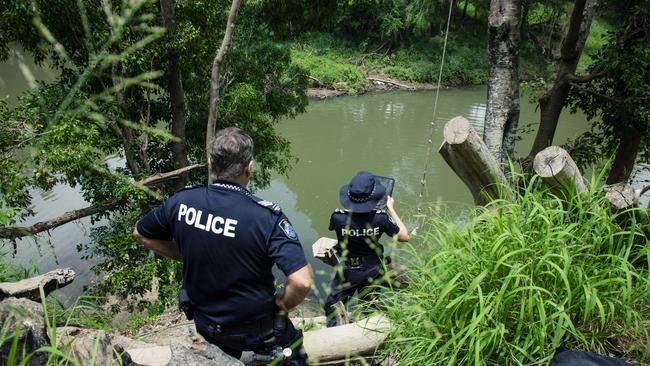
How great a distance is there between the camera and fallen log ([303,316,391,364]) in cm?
240

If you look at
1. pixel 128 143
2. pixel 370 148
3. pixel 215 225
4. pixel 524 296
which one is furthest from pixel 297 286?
pixel 370 148

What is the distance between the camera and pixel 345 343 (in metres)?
2.44

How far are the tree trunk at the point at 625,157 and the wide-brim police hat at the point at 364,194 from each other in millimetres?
3914

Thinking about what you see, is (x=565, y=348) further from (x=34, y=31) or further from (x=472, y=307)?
(x=34, y=31)

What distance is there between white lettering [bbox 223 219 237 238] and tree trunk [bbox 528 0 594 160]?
4.98 meters

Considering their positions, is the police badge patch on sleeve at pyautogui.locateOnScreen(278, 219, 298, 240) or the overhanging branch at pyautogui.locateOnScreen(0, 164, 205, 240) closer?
the police badge patch on sleeve at pyautogui.locateOnScreen(278, 219, 298, 240)

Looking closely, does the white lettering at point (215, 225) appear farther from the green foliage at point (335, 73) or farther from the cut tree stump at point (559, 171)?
the green foliage at point (335, 73)

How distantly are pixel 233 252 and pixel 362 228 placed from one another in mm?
1533

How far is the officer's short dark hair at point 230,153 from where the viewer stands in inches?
76.6

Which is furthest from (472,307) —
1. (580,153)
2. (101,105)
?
(580,153)

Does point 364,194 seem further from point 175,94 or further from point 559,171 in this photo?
point 175,94

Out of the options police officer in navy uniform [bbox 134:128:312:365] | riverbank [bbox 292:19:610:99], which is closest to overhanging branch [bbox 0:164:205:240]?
police officer in navy uniform [bbox 134:128:312:365]

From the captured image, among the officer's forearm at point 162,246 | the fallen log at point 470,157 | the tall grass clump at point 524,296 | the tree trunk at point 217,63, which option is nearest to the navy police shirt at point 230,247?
the officer's forearm at point 162,246

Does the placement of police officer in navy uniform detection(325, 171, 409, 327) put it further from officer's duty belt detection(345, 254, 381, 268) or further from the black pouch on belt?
the black pouch on belt
